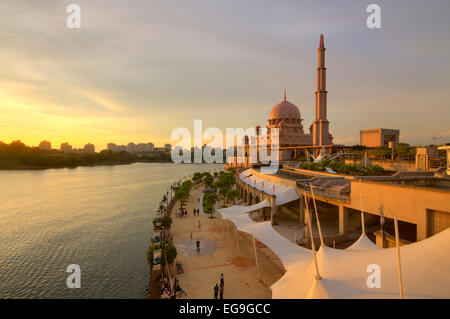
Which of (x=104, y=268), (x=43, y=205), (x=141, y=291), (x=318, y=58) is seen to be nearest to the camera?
(x=141, y=291)

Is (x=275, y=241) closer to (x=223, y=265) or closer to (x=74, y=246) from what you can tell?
(x=223, y=265)

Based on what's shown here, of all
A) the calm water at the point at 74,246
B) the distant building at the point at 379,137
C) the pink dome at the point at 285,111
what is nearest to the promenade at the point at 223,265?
the calm water at the point at 74,246

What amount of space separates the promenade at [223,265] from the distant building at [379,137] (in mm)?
70439

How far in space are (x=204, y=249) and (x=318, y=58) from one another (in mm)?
69123

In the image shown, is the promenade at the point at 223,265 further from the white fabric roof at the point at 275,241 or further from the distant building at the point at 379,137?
the distant building at the point at 379,137

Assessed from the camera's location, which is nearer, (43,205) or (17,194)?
(43,205)

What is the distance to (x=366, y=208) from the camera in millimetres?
17578

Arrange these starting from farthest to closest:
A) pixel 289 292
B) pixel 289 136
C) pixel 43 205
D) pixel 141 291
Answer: pixel 289 136, pixel 43 205, pixel 141 291, pixel 289 292

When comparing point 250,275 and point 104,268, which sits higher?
point 250,275

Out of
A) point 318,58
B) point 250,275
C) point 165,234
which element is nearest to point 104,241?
point 165,234

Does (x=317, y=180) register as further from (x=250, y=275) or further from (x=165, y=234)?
(x=165, y=234)

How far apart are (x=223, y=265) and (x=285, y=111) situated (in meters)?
83.0

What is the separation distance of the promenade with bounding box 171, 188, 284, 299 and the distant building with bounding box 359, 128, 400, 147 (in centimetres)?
7044

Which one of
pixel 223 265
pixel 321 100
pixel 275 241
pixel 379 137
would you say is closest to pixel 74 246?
pixel 223 265
